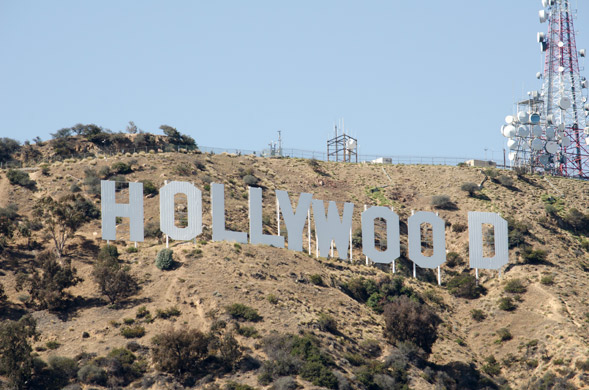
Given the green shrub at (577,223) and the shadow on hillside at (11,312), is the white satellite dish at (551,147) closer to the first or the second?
the green shrub at (577,223)

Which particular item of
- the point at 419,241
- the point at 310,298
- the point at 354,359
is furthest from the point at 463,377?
the point at 419,241

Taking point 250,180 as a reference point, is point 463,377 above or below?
below

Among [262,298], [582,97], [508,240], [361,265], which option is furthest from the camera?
[582,97]

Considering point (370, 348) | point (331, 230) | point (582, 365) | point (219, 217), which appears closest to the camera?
point (582, 365)

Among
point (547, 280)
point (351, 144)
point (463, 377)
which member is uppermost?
point (351, 144)

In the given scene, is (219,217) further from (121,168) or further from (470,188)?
(470,188)

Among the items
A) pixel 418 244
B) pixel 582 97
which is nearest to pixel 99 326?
pixel 418 244

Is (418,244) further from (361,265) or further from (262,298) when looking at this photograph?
(262,298)
